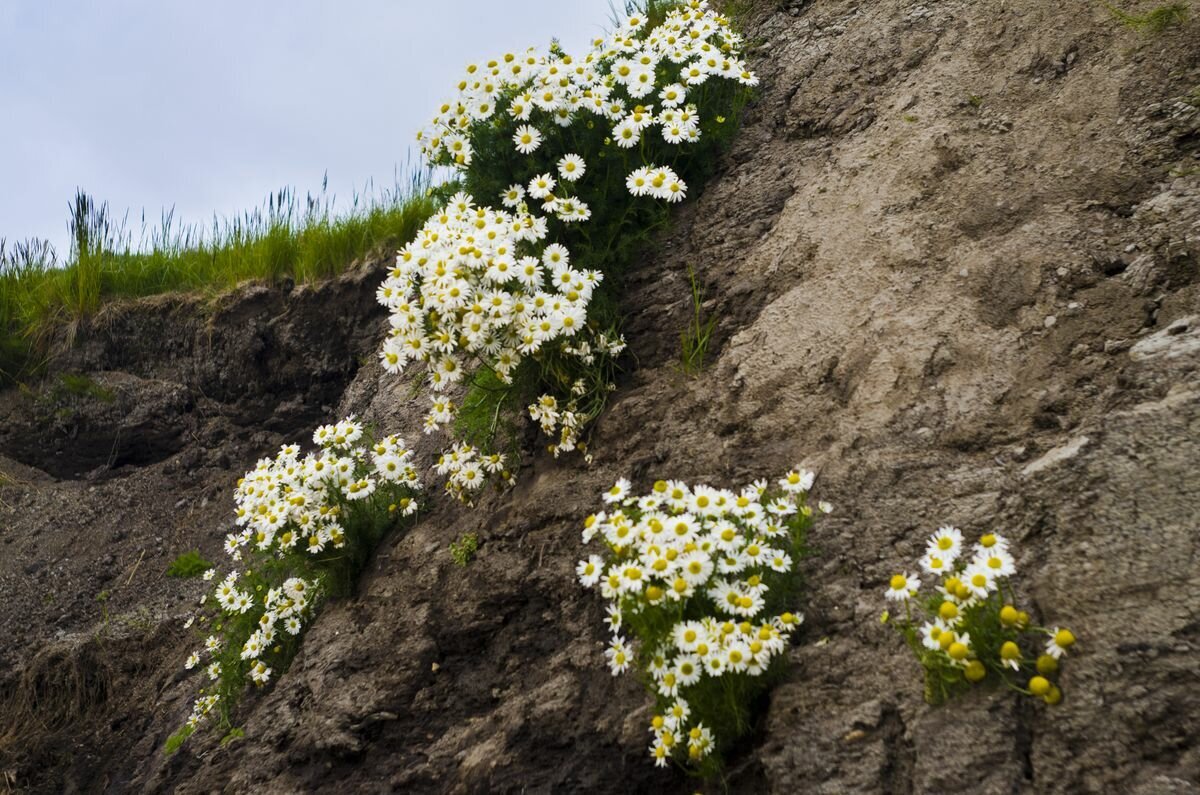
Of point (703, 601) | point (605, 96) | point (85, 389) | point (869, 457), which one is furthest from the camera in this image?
point (85, 389)

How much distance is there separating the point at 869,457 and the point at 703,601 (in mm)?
820

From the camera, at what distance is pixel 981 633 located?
106 inches

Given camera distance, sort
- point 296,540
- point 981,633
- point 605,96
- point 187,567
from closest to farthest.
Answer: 1. point 981,633
2. point 296,540
3. point 605,96
4. point 187,567

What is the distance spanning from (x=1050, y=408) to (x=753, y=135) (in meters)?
2.53

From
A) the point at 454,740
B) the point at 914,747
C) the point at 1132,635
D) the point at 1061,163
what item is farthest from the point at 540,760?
the point at 1061,163

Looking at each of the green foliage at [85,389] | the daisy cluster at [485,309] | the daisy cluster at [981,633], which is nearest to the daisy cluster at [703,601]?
the daisy cluster at [981,633]

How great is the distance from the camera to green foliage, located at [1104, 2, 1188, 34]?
422 cm

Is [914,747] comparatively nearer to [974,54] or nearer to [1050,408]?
[1050,408]

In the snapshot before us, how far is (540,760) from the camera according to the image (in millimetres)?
3514

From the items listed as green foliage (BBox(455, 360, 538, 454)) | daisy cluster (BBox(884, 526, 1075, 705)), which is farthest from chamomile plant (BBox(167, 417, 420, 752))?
daisy cluster (BBox(884, 526, 1075, 705))

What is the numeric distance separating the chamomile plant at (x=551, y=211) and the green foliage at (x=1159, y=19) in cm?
171

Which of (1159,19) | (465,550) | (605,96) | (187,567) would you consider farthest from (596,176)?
(187,567)

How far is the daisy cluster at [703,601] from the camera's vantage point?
2.97 metres

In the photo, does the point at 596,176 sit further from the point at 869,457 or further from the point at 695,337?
the point at 869,457
